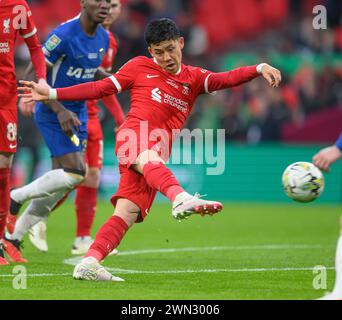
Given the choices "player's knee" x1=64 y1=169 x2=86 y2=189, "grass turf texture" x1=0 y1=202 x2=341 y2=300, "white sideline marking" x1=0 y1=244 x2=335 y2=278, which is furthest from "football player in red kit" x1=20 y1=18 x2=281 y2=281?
"player's knee" x1=64 y1=169 x2=86 y2=189

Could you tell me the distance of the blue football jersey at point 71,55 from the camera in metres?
9.27

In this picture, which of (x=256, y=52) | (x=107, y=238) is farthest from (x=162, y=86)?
(x=256, y=52)

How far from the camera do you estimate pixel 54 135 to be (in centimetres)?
938

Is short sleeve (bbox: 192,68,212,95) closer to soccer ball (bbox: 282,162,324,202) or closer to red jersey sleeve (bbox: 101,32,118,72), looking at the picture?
soccer ball (bbox: 282,162,324,202)

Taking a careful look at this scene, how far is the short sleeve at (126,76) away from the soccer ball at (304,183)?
5.17 feet

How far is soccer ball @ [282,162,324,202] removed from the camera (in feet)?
22.4

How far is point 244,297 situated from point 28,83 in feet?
8.01

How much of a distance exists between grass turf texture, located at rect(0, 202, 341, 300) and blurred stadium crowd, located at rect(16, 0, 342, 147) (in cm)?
375

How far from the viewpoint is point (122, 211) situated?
7.20 m

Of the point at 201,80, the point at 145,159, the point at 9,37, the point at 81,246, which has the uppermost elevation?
the point at 9,37

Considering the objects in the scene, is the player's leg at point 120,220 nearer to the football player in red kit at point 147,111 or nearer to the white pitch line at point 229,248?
the football player in red kit at point 147,111

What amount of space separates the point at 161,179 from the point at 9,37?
226cm

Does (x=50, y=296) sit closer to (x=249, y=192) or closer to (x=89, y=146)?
(x=89, y=146)

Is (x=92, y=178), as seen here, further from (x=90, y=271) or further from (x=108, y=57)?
(x=90, y=271)
